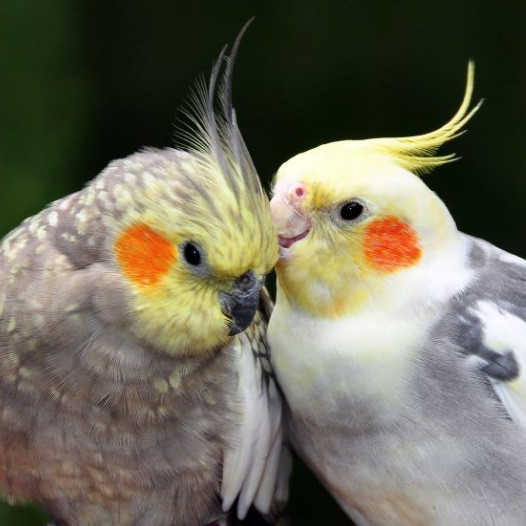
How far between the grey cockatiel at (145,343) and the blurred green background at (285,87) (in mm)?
1095

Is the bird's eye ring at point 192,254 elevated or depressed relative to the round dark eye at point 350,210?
depressed

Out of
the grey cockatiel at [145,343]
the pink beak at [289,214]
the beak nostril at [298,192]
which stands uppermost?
the beak nostril at [298,192]

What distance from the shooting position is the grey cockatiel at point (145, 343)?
1.57m

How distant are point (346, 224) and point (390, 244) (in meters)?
0.08

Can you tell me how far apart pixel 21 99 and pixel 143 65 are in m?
0.44

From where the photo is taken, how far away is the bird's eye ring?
156 centimetres

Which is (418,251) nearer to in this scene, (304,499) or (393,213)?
(393,213)

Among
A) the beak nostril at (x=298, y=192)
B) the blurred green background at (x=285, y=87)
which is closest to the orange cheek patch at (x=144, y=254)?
the beak nostril at (x=298, y=192)

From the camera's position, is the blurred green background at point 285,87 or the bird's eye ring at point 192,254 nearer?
the bird's eye ring at point 192,254

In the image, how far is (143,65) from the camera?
3076 millimetres

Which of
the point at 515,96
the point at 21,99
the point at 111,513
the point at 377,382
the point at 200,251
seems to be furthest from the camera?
the point at 515,96

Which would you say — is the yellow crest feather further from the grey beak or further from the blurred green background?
the blurred green background

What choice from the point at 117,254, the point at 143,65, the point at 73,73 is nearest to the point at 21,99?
the point at 73,73

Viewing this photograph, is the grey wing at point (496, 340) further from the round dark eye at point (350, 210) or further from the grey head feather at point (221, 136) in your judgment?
the grey head feather at point (221, 136)
